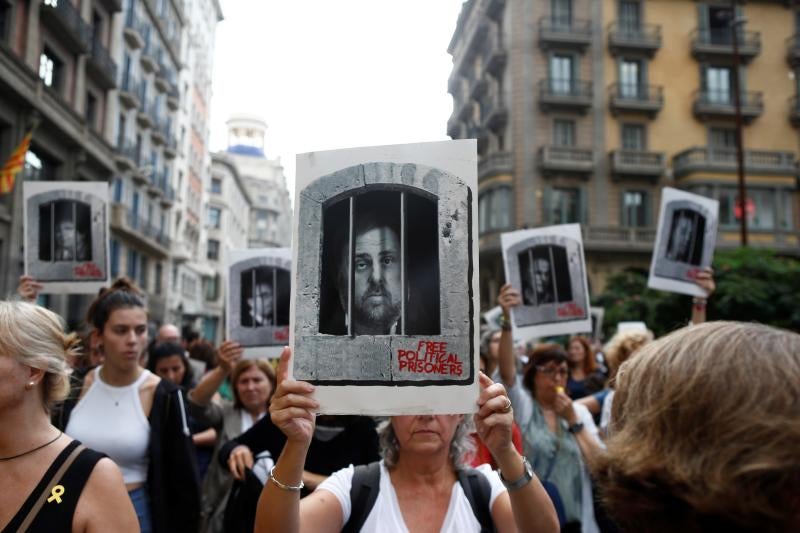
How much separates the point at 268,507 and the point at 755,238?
3309cm

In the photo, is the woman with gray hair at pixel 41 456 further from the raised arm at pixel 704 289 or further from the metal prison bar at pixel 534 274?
the raised arm at pixel 704 289

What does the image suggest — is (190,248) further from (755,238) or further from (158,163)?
(755,238)

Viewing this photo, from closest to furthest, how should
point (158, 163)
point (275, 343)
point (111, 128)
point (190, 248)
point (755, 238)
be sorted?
point (275, 343) → point (111, 128) → point (755, 238) → point (158, 163) → point (190, 248)

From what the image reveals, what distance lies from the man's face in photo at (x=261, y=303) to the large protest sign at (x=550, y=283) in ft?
6.01

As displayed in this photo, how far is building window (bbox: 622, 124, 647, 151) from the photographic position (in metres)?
32.0

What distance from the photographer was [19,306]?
A: 243 centimetres

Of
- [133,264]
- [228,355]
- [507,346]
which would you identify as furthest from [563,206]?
[228,355]

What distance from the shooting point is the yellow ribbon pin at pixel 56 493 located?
2164 millimetres

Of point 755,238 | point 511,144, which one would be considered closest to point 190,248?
point 511,144

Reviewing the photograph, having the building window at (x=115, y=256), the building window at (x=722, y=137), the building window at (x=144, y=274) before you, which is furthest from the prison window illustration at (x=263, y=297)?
the building window at (x=722, y=137)

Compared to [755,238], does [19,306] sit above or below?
below

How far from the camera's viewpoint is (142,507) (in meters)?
3.46

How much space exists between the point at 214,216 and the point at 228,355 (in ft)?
195

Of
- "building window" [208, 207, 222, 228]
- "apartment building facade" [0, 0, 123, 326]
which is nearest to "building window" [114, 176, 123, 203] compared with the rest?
"apartment building facade" [0, 0, 123, 326]
